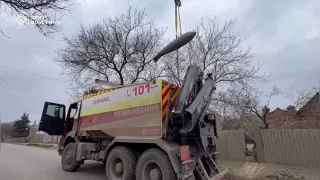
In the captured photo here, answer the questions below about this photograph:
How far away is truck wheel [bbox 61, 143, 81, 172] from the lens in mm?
9125

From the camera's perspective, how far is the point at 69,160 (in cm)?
925

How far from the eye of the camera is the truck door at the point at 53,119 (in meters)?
10.2

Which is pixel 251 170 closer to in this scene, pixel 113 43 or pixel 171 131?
pixel 171 131

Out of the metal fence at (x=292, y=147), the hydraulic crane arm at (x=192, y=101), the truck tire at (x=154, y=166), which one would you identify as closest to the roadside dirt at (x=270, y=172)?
the metal fence at (x=292, y=147)

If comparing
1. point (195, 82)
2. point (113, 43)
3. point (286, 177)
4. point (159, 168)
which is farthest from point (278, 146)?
point (113, 43)

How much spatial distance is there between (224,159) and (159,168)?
19.3ft

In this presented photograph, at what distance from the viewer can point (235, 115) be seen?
17.0 m

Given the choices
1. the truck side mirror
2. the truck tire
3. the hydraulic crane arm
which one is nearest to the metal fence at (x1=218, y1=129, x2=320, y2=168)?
the hydraulic crane arm

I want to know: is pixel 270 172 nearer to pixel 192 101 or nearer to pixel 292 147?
pixel 292 147

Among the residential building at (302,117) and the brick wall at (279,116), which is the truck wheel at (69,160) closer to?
the residential building at (302,117)

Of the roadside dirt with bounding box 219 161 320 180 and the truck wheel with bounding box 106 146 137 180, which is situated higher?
the truck wheel with bounding box 106 146 137 180

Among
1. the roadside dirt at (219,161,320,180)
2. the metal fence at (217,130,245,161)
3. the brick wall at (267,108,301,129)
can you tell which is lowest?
the roadside dirt at (219,161,320,180)

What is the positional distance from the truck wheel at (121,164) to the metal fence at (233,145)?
563 centimetres

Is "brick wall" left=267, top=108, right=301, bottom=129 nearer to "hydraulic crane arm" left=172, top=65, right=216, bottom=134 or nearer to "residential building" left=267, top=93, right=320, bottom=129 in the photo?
"residential building" left=267, top=93, right=320, bottom=129
